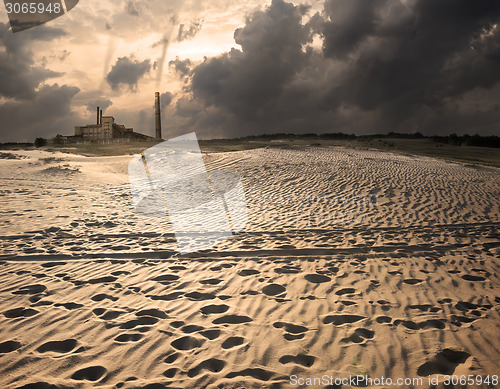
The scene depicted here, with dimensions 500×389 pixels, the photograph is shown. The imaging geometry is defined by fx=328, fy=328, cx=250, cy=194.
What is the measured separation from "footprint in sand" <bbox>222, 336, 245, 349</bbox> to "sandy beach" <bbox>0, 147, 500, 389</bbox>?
2 cm

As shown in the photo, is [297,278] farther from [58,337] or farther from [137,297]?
[58,337]

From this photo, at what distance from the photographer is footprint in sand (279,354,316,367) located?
3.19m

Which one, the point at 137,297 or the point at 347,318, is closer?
the point at 347,318

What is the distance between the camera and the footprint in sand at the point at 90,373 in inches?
114

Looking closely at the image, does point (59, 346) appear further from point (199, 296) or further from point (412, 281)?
point (412, 281)

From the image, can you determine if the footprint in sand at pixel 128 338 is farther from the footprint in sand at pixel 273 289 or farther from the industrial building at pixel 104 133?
the industrial building at pixel 104 133

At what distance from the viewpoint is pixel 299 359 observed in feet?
10.6

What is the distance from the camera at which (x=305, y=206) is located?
35.4 feet

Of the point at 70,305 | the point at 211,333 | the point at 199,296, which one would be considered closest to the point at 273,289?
the point at 199,296

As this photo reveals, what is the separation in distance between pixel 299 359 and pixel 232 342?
0.72m

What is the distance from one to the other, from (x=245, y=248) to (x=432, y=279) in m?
3.38

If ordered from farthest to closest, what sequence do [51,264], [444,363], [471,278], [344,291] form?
[51,264], [471,278], [344,291], [444,363]

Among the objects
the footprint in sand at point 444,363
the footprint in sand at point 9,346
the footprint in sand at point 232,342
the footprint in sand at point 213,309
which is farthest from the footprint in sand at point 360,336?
the footprint in sand at point 9,346

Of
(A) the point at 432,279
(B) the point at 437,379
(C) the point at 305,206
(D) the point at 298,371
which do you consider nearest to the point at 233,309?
(D) the point at 298,371
